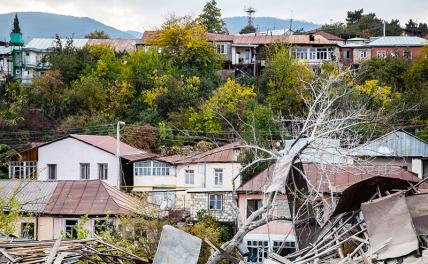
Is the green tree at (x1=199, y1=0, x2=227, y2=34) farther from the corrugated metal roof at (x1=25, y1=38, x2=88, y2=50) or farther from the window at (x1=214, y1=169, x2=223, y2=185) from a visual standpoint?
the window at (x1=214, y1=169, x2=223, y2=185)

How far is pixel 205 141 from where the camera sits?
36188mm

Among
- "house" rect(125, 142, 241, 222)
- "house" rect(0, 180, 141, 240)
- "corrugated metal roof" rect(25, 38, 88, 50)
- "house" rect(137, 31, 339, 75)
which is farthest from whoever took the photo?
"corrugated metal roof" rect(25, 38, 88, 50)

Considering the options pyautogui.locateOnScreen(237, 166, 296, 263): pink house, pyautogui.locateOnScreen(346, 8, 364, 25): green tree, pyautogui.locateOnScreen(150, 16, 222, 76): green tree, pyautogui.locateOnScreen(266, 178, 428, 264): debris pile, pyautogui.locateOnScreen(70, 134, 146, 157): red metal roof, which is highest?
pyautogui.locateOnScreen(346, 8, 364, 25): green tree

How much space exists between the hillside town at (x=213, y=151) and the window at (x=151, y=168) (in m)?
0.10

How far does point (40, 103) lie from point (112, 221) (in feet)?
74.0

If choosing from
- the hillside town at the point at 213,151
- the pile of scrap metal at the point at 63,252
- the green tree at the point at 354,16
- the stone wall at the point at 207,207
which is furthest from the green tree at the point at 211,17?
the pile of scrap metal at the point at 63,252

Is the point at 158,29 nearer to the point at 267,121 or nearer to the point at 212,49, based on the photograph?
the point at 212,49

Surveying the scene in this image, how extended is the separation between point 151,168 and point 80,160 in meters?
3.24

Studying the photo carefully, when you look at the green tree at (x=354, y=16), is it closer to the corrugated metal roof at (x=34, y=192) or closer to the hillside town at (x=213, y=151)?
the hillside town at (x=213, y=151)

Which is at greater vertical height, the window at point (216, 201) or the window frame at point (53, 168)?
the window frame at point (53, 168)

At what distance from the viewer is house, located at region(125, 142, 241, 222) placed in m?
29.0

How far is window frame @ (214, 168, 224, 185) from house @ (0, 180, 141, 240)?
7523mm

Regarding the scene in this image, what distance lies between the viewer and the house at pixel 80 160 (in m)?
32.2

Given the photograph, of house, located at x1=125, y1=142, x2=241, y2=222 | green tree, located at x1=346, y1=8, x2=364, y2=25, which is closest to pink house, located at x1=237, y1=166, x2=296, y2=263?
house, located at x1=125, y1=142, x2=241, y2=222
